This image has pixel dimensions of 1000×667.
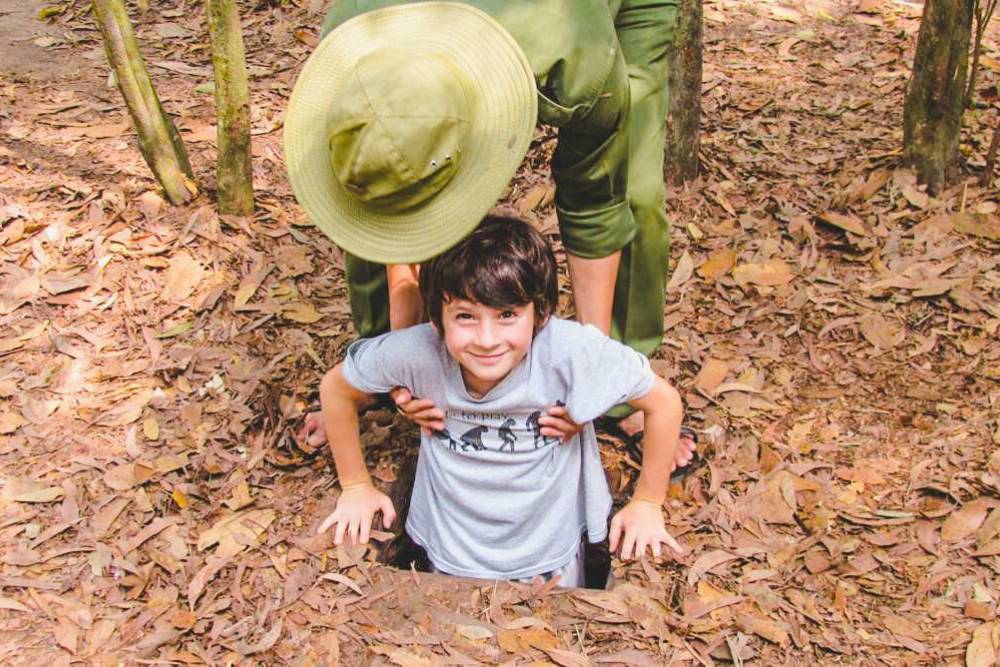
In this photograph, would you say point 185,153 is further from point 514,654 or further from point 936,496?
point 936,496

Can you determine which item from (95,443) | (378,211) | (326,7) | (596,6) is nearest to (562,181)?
(596,6)

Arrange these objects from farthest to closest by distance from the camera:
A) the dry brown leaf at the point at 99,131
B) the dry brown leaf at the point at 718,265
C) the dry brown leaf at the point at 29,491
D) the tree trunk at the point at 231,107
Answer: the dry brown leaf at the point at 99,131 < the dry brown leaf at the point at 718,265 < the tree trunk at the point at 231,107 < the dry brown leaf at the point at 29,491

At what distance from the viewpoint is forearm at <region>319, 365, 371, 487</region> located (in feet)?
9.39

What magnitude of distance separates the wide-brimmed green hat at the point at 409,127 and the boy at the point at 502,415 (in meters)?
0.37

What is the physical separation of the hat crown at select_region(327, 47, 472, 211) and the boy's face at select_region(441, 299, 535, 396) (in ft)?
1.58

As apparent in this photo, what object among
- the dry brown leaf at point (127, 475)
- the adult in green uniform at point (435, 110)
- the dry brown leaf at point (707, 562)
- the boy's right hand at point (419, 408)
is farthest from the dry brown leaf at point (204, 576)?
the dry brown leaf at point (707, 562)

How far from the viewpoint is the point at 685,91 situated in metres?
4.30

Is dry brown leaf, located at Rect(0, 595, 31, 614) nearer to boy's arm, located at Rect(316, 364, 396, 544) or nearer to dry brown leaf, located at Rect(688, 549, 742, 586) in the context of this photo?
boy's arm, located at Rect(316, 364, 396, 544)

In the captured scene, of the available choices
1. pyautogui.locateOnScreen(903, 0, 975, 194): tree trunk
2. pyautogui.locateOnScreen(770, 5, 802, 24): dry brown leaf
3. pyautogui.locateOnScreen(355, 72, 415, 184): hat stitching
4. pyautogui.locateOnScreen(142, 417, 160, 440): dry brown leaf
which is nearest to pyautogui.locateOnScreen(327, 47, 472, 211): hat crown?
pyautogui.locateOnScreen(355, 72, 415, 184): hat stitching

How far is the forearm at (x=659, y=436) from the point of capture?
2730 mm

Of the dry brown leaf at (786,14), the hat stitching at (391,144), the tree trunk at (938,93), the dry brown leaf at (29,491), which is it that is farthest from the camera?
the dry brown leaf at (786,14)

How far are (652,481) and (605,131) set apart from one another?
1.06 metres

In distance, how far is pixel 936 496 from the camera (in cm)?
305

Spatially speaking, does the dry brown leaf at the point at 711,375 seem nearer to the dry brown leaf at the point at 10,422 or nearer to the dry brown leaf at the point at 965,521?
the dry brown leaf at the point at 965,521
